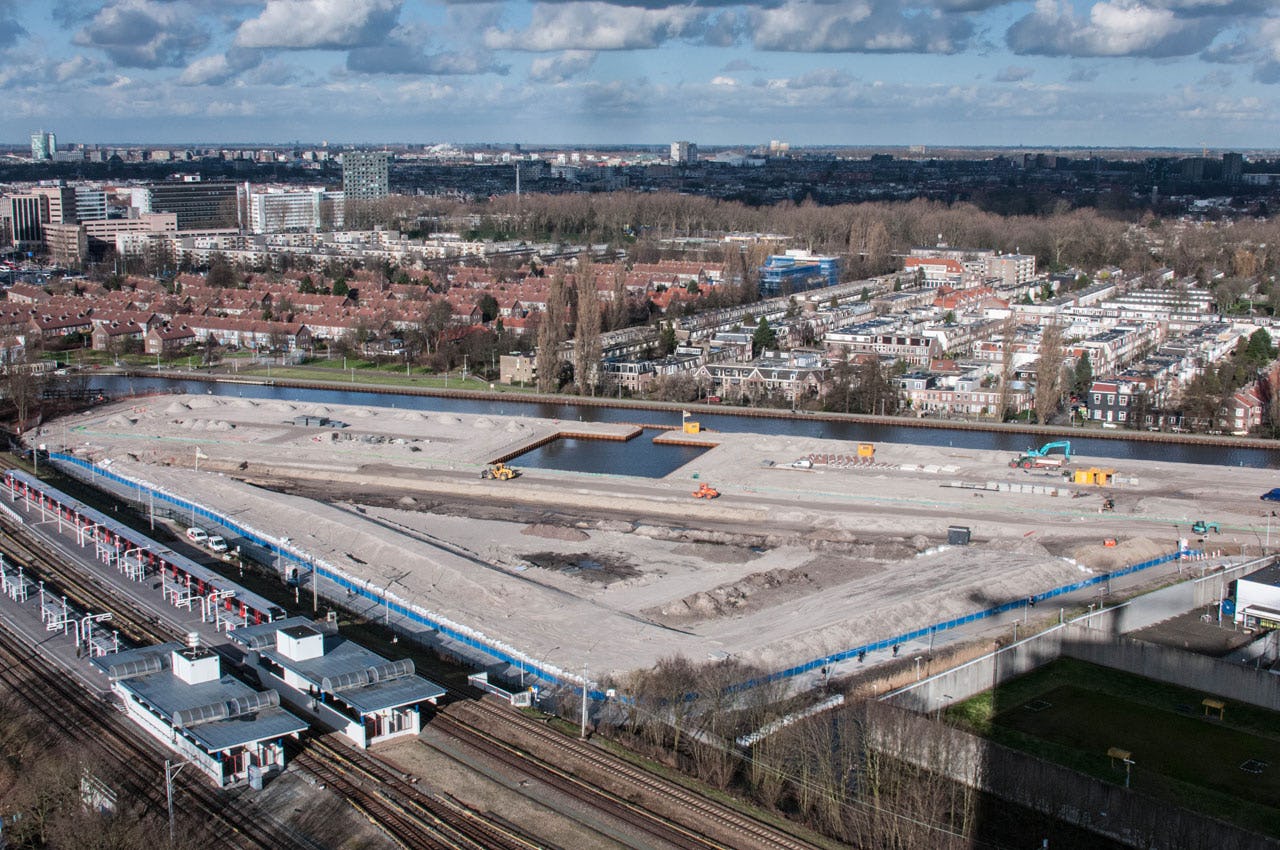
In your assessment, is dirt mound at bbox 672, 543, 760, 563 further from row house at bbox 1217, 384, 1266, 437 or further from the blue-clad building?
the blue-clad building

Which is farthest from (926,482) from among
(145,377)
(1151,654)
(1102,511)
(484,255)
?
(484,255)

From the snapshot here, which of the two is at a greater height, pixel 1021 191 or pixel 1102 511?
pixel 1021 191

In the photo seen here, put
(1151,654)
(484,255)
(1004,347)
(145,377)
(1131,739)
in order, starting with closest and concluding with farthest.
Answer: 1. (1131,739)
2. (1151,654)
3. (1004,347)
4. (145,377)
5. (484,255)

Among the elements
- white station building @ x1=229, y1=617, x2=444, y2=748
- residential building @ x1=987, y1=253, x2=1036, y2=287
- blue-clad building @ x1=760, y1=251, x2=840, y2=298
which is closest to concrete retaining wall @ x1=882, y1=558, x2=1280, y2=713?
white station building @ x1=229, y1=617, x2=444, y2=748

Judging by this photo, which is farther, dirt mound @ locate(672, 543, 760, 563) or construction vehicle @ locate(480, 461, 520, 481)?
construction vehicle @ locate(480, 461, 520, 481)

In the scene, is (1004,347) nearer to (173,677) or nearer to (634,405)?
(634,405)

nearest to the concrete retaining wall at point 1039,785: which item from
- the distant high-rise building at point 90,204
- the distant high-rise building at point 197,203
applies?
the distant high-rise building at point 197,203
